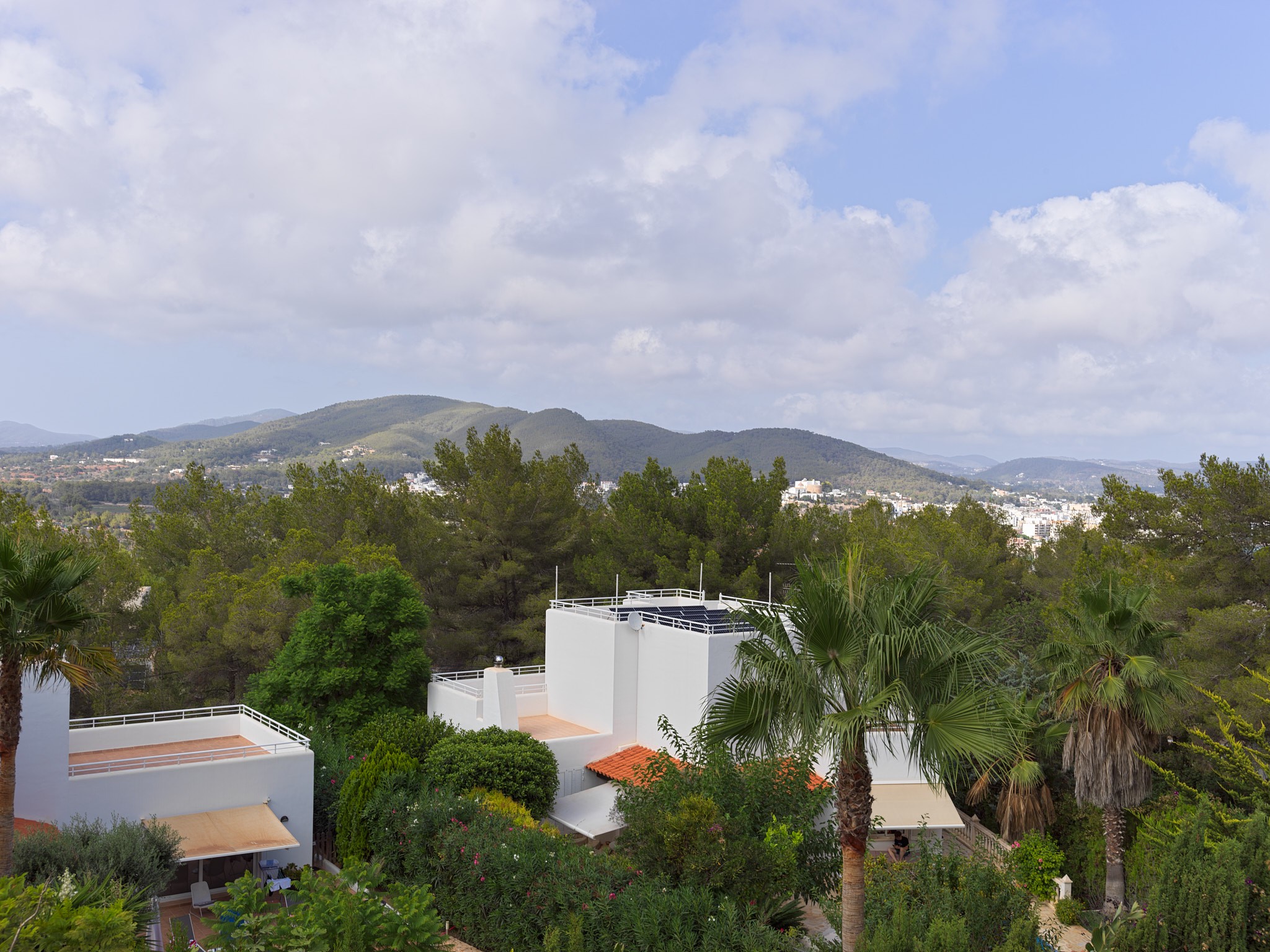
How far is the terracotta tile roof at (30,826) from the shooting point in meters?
15.4

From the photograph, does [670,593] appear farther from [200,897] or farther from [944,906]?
[944,906]

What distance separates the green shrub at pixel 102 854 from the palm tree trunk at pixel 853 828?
10293 millimetres

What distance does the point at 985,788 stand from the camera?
72.7 feet

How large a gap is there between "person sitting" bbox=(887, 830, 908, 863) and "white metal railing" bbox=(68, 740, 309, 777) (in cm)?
1306

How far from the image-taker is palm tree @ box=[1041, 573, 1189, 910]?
595 inches

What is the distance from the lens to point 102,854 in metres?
14.0

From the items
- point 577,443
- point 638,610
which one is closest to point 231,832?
point 638,610

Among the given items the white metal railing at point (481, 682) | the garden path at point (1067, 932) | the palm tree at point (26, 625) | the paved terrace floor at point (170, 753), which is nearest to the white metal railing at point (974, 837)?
the garden path at point (1067, 932)

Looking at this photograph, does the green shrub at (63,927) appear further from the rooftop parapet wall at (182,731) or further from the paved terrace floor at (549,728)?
the paved terrace floor at (549,728)

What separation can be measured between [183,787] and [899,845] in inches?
611

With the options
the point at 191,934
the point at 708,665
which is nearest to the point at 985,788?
the point at 708,665

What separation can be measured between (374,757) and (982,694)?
1420cm

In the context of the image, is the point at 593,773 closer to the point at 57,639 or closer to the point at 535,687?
the point at 535,687

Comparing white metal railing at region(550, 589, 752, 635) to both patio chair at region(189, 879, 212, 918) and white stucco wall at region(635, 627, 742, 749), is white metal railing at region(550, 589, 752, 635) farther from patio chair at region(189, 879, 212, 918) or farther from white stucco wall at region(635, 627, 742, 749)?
patio chair at region(189, 879, 212, 918)
